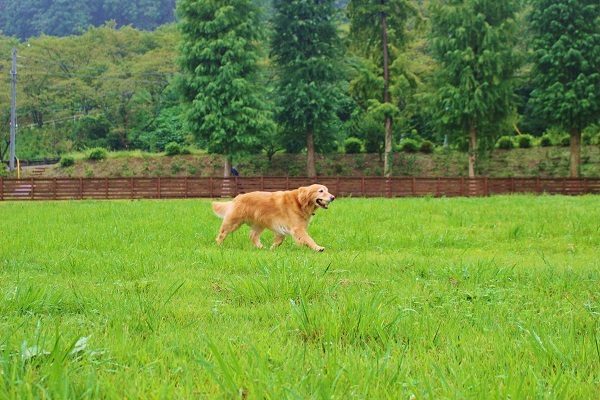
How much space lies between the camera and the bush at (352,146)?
36.5 metres

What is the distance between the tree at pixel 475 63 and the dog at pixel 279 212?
24.2 meters

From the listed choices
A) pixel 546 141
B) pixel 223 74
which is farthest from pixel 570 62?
pixel 223 74

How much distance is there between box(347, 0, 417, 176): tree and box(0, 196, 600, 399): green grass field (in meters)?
25.4

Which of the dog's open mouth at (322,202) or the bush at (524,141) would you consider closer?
the dog's open mouth at (322,202)

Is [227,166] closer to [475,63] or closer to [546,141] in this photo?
[475,63]

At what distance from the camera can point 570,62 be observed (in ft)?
98.7

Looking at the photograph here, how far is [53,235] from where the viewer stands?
8109 mm

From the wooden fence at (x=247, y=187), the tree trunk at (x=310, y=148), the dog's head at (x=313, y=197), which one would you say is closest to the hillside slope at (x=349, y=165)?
the tree trunk at (x=310, y=148)

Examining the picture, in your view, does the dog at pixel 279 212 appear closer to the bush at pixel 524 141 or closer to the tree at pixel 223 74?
the tree at pixel 223 74

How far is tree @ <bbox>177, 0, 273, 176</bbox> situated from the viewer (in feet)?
96.7

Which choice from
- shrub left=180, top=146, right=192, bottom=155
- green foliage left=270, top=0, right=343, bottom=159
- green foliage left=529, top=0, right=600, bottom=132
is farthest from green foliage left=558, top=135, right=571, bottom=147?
shrub left=180, top=146, right=192, bottom=155

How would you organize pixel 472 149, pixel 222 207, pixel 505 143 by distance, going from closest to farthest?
pixel 222 207
pixel 472 149
pixel 505 143

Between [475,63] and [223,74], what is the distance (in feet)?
46.3

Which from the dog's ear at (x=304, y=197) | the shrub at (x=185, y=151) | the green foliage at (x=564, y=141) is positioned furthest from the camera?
the shrub at (x=185, y=151)
